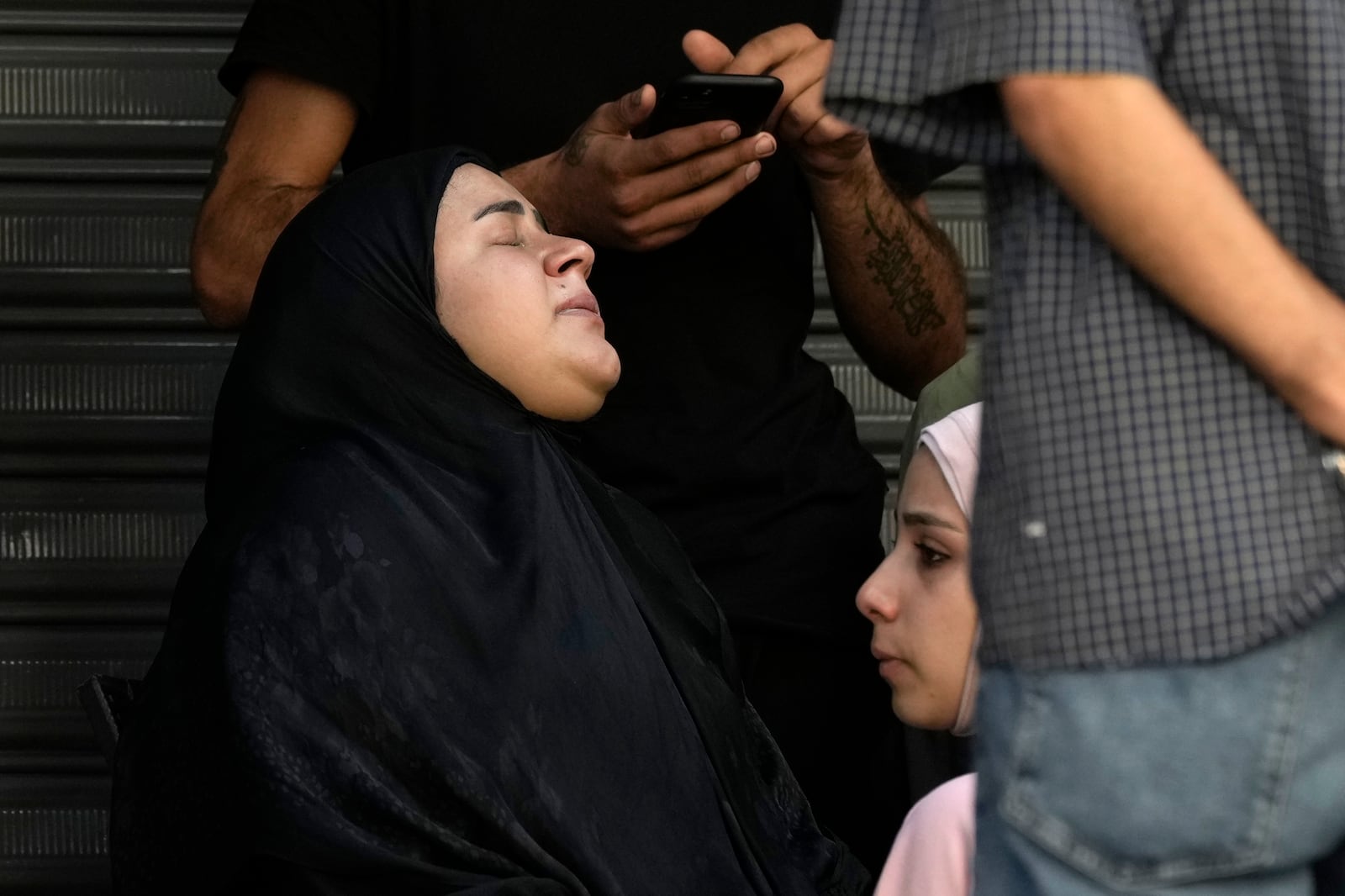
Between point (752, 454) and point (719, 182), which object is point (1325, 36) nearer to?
point (719, 182)

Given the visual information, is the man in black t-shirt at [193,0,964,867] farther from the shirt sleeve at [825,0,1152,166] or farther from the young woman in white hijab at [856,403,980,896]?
the shirt sleeve at [825,0,1152,166]

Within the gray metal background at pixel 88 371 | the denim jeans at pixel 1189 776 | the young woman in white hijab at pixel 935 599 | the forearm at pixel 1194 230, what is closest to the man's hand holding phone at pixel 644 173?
the young woman in white hijab at pixel 935 599

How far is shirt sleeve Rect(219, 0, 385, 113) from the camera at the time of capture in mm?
2941

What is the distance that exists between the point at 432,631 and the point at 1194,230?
4.31 feet

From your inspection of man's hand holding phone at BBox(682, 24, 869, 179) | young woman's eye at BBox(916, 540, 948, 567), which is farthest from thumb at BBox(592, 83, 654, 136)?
young woman's eye at BBox(916, 540, 948, 567)

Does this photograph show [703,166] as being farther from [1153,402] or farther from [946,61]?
[1153,402]

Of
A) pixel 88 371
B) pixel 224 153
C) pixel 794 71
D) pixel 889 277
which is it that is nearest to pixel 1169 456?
pixel 794 71

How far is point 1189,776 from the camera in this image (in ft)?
4.14

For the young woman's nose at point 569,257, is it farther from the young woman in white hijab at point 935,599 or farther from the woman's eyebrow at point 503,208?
the young woman in white hijab at point 935,599

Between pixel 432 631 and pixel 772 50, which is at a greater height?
pixel 772 50

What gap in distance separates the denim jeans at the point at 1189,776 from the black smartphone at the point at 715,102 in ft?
4.88

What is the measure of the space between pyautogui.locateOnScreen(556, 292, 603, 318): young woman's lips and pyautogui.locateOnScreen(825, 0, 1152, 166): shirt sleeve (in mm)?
1204

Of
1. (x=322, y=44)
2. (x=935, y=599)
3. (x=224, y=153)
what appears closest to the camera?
(x=935, y=599)

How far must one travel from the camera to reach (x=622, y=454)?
2.94m
